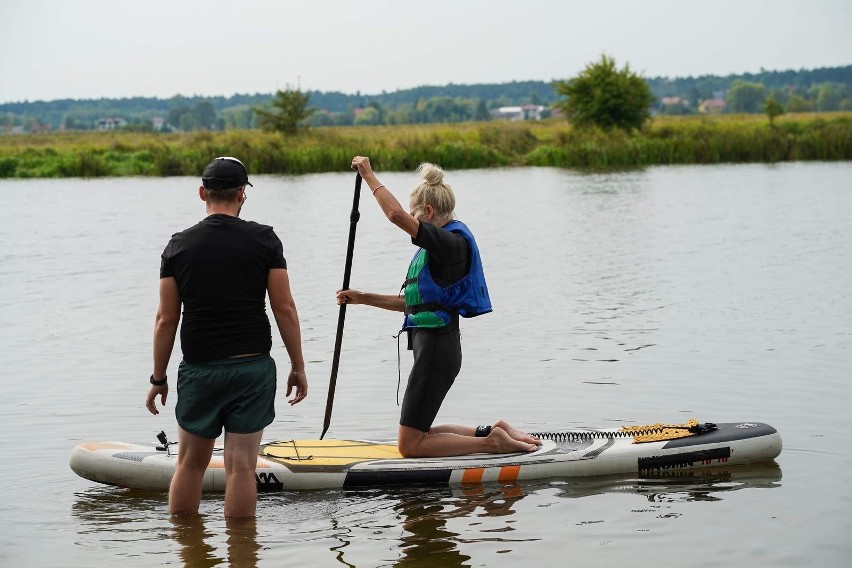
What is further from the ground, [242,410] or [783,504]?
[242,410]

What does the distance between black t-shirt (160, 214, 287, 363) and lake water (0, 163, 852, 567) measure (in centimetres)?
118

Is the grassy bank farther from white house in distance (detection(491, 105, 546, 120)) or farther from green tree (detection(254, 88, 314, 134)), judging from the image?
white house in distance (detection(491, 105, 546, 120))

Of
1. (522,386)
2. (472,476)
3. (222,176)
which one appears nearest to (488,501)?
(472,476)

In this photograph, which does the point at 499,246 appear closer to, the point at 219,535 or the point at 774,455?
the point at 774,455

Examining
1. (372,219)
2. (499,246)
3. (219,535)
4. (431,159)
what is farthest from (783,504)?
(431,159)

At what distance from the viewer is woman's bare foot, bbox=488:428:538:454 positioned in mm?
7488

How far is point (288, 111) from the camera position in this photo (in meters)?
60.8

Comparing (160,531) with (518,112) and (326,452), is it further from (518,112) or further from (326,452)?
(518,112)

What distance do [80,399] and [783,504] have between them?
6.02 meters

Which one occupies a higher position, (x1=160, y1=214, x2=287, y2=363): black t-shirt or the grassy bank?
the grassy bank

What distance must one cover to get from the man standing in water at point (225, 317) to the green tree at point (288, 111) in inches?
2179

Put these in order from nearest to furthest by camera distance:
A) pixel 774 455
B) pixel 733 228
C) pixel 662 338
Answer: pixel 774 455 < pixel 662 338 < pixel 733 228

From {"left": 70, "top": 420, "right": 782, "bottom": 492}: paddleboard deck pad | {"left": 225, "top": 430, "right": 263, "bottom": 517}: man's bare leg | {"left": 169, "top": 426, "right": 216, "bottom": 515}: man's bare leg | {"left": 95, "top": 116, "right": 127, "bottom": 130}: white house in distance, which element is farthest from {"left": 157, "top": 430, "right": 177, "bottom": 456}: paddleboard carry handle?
{"left": 95, "top": 116, "right": 127, "bottom": 130}: white house in distance

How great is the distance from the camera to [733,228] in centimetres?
2394
